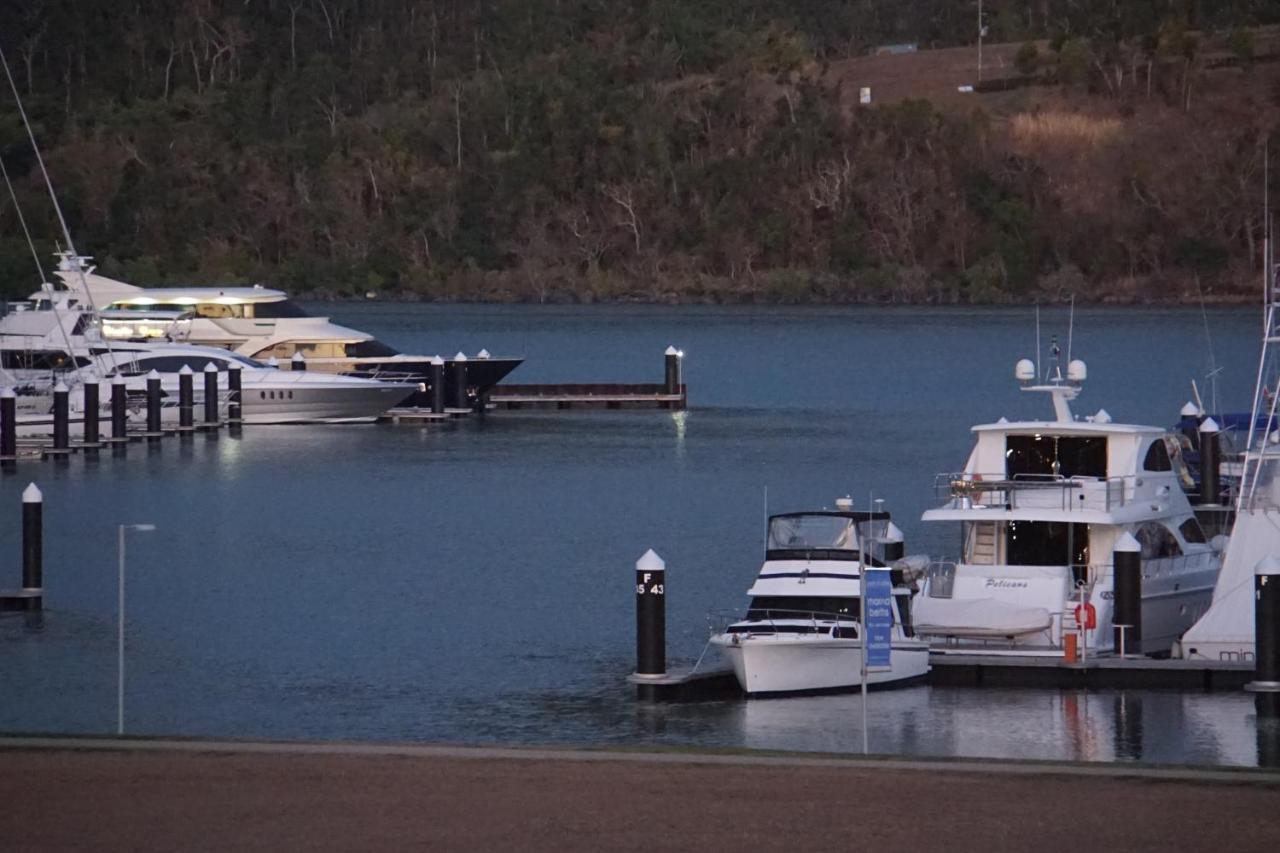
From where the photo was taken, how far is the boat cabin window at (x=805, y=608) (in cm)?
2609

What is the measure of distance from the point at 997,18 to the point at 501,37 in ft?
107

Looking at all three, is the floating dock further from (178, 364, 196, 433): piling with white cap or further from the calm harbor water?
(178, 364, 196, 433): piling with white cap

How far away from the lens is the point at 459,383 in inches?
2522

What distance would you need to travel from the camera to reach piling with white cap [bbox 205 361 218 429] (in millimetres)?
58250

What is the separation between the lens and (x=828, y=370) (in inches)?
3497

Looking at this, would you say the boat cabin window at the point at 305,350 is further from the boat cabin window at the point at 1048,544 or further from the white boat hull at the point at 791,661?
the white boat hull at the point at 791,661

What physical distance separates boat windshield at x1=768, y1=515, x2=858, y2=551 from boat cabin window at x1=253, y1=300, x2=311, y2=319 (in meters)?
39.8

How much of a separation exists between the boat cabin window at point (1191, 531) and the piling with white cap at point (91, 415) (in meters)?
28.9

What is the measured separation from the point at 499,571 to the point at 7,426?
17.9 metres

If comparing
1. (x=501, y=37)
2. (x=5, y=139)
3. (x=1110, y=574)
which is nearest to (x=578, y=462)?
(x=1110, y=574)

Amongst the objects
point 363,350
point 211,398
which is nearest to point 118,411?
point 211,398

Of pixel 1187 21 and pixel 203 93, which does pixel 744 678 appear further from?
pixel 203 93

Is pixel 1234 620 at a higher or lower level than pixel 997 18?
lower

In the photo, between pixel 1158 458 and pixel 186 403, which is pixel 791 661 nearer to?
pixel 1158 458
